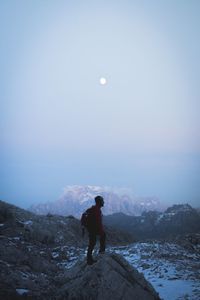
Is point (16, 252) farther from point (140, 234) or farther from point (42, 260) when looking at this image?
point (140, 234)

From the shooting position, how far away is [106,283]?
13680 millimetres

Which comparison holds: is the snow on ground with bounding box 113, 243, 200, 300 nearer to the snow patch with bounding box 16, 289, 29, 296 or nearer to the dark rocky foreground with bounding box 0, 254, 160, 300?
the dark rocky foreground with bounding box 0, 254, 160, 300

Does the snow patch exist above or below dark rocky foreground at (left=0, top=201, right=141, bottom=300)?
below

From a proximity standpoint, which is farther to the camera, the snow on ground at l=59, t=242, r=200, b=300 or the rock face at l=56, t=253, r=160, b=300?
the snow on ground at l=59, t=242, r=200, b=300

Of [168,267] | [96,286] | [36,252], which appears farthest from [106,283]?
[36,252]

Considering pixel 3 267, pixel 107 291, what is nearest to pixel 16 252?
pixel 3 267

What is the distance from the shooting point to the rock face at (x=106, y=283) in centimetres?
1340

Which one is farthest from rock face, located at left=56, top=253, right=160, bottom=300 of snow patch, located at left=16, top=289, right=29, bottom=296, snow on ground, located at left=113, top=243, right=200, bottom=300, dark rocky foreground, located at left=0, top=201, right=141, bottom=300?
snow on ground, located at left=113, top=243, right=200, bottom=300

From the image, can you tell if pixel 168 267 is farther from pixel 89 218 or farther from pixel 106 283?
pixel 89 218

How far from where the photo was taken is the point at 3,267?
18016 mm

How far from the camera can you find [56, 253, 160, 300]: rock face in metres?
13.4

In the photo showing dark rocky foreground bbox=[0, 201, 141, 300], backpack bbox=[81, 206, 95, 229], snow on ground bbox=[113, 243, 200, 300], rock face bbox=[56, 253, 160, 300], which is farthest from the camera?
snow on ground bbox=[113, 243, 200, 300]

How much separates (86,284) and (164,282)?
6868 mm

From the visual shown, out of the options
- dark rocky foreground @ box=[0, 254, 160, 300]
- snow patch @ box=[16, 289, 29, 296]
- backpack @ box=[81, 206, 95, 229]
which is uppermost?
backpack @ box=[81, 206, 95, 229]
